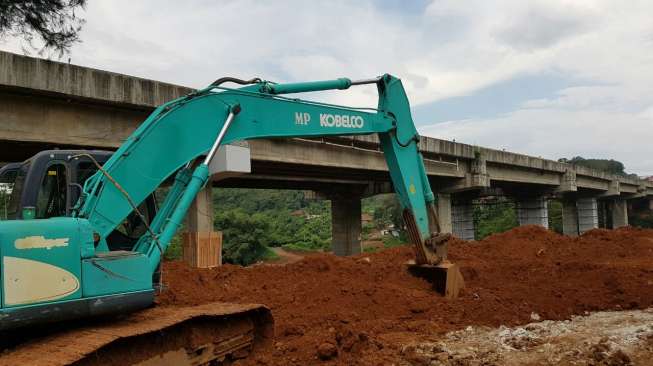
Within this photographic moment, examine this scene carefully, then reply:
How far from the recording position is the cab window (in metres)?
4.73

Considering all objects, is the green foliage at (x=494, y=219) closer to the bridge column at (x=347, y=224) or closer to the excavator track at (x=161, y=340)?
the bridge column at (x=347, y=224)

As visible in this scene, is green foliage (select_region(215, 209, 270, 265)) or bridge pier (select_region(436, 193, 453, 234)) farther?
green foliage (select_region(215, 209, 270, 265))

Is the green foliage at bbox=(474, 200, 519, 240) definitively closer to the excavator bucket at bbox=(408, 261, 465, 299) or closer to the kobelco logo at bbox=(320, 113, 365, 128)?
the excavator bucket at bbox=(408, 261, 465, 299)

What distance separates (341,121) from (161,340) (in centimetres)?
462

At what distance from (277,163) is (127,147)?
13838 mm

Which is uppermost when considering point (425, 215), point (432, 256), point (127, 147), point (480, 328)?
point (127, 147)

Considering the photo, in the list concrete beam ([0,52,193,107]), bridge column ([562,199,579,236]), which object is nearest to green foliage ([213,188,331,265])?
concrete beam ([0,52,193,107])

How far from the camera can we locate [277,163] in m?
18.9

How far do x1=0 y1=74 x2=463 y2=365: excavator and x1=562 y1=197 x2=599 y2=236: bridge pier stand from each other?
4784cm

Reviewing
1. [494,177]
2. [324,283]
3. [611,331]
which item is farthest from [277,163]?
[494,177]

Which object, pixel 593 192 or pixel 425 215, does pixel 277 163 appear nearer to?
pixel 425 215

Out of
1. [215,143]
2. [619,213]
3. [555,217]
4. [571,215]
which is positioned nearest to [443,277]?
[215,143]

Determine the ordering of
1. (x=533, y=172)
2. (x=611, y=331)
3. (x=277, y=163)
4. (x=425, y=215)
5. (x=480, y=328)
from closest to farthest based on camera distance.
Answer: (x=611, y=331) < (x=480, y=328) < (x=425, y=215) < (x=277, y=163) < (x=533, y=172)

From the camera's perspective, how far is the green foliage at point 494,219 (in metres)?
54.2
